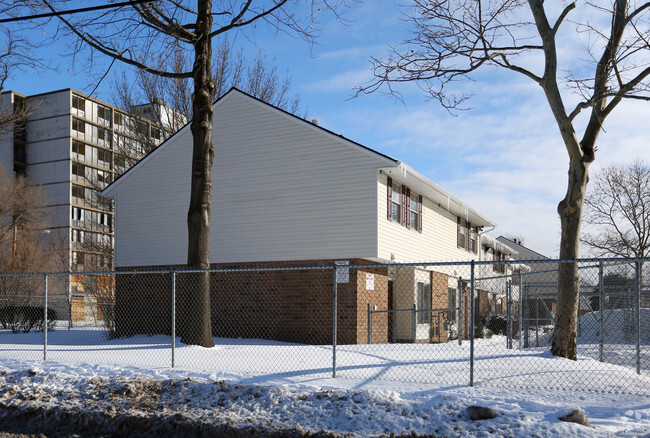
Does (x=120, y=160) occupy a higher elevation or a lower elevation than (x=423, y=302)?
higher

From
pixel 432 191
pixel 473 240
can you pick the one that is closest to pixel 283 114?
pixel 432 191

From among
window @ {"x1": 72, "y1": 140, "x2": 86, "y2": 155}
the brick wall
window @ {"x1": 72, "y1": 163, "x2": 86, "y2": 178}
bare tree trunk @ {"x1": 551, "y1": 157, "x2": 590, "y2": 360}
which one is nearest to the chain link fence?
the brick wall

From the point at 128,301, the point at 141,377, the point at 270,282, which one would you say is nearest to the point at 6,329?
the point at 128,301

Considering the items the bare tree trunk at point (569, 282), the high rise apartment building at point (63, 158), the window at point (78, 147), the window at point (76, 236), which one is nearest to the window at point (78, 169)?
the high rise apartment building at point (63, 158)

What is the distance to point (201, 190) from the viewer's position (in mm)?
14781

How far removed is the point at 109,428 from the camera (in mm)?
8336

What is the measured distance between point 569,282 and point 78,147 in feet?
191

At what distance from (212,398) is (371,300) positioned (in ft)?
36.7

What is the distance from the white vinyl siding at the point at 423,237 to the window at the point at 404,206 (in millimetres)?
254

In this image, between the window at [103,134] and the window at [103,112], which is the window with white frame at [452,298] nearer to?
the window at [103,134]

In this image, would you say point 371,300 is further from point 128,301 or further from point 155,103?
point 155,103

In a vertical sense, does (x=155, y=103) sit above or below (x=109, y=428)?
above

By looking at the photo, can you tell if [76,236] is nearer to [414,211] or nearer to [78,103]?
[78,103]

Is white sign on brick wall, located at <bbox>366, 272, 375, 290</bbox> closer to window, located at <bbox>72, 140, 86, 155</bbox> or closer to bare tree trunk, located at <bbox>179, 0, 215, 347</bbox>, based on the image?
bare tree trunk, located at <bbox>179, 0, 215, 347</bbox>
